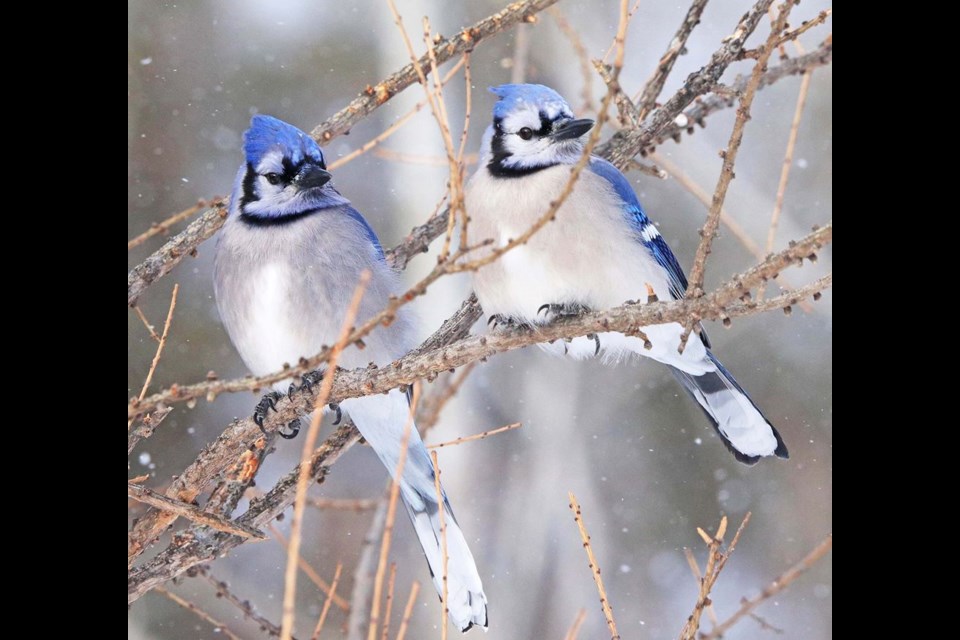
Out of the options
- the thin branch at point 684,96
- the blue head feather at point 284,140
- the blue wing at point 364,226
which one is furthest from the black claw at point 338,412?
the thin branch at point 684,96

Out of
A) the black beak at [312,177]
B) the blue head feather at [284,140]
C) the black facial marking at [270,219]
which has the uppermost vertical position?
the blue head feather at [284,140]

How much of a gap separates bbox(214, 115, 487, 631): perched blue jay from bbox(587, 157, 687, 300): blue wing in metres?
0.72

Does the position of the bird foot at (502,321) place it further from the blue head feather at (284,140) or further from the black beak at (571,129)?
the blue head feather at (284,140)

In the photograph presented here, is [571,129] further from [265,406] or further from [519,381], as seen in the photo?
[519,381]

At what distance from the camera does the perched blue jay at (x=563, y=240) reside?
255cm

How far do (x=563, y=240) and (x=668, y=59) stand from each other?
2.68ft

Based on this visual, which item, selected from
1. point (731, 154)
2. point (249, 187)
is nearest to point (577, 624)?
point (731, 154)

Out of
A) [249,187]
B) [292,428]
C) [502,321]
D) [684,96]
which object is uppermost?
[249,187]

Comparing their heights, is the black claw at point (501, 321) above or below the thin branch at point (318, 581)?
above

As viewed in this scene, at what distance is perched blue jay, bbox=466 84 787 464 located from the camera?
101 inches

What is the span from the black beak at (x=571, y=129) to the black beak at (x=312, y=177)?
617 mm

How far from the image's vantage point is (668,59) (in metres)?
2.97

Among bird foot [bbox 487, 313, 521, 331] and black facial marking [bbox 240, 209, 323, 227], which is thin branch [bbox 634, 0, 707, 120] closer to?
bird foot [bbox 487, 313, 521, 331]
